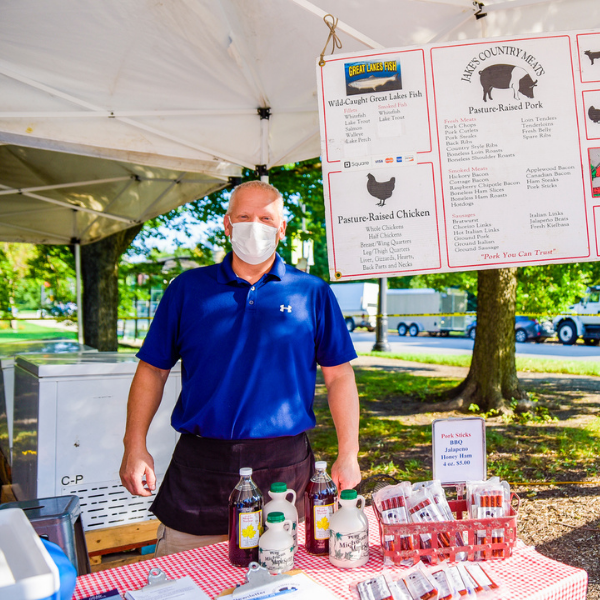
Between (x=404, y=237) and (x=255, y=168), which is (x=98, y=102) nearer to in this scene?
(x=255, y=168)

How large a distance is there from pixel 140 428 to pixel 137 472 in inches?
6.7

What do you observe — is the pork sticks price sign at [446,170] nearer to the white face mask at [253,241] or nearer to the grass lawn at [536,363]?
the white face mask at [253,241]

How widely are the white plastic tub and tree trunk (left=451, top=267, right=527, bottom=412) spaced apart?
6.65 meters

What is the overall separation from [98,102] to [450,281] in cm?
1113

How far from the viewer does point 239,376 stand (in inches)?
77.5

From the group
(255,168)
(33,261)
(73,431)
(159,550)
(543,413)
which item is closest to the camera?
(159,550)

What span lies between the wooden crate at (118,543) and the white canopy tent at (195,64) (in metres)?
2.31

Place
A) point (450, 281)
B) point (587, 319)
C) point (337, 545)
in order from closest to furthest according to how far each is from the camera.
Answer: point (337, 545) < point (450, 281) < point (587, 319)

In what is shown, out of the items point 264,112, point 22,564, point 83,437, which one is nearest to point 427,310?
point 264,112

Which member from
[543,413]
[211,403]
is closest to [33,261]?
[543,413]

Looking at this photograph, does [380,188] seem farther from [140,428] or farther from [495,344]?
[495,344]

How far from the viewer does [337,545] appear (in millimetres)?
1516

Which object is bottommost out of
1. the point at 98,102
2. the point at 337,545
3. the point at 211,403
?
the point at 337,545

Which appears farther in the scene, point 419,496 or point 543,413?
point 543,413
